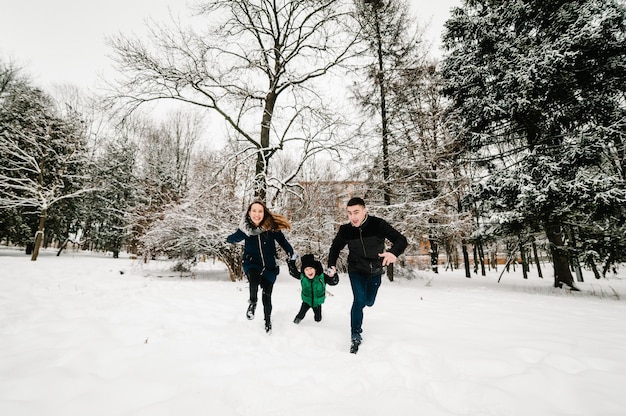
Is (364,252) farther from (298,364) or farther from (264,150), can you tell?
Result: (264,150)

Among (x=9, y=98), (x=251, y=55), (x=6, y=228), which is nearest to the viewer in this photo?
(x=251, y=55)

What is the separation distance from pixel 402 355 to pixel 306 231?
24.3 feet

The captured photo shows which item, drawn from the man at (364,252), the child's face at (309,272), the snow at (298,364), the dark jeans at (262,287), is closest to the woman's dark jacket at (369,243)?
the man at (364,252)

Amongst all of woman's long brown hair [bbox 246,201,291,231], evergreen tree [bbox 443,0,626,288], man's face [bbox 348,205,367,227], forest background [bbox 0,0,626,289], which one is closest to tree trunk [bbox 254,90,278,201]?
forest background [bbox 0,0,626,289]

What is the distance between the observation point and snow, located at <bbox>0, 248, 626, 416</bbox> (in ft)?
6.18

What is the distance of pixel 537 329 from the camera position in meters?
3.67

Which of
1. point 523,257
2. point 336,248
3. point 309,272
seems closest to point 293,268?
point 309,272

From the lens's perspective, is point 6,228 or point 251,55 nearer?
point 251,55

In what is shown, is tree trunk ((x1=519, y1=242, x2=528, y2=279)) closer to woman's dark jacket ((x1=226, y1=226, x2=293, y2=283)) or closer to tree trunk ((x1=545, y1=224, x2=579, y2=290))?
tree trunk ((x1=545, y1=224, x2=579, y2=290))

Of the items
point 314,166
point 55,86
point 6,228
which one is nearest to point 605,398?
point 314,166

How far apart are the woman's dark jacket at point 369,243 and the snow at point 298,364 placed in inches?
35.0

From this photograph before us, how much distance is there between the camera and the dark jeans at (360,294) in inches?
122

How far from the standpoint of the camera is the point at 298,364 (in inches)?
102

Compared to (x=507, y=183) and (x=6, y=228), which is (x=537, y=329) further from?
(x=6, y=228)
